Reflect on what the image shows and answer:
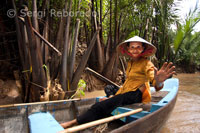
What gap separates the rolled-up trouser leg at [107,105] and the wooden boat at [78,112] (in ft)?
0.26

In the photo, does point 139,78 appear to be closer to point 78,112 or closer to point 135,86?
point 135,86

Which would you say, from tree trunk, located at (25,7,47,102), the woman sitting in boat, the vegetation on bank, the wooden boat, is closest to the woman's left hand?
the woman sitting in boat

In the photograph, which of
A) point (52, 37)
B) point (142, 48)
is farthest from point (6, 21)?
point (142, 48)

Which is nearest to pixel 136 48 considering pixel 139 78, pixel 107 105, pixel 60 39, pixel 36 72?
pixel 139 78

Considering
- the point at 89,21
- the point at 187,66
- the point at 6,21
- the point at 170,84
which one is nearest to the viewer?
the point at 170,84

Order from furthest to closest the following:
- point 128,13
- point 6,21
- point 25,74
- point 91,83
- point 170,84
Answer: point 128,13
point 91,83
point 6,21
point 170,84
point 25,74

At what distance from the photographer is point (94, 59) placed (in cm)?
493

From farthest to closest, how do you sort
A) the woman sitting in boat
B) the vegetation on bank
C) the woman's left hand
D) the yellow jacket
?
the vegetation on bank
the yellow jacket
the woman sitting in boat
the woman's left hand

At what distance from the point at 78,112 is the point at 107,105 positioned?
0.70m

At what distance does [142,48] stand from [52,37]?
2570 mm

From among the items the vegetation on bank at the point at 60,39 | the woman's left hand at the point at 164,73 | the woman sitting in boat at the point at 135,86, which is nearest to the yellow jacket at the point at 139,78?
the woman sitting in boat at the point at 135,86

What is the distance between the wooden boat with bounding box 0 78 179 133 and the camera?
1149 millimetres

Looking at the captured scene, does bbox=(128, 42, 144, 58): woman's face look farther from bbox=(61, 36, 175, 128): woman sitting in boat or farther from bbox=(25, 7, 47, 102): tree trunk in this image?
bbox=(25, 7, 47, 102): tree trunk

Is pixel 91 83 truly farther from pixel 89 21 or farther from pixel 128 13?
pixel 128 13
